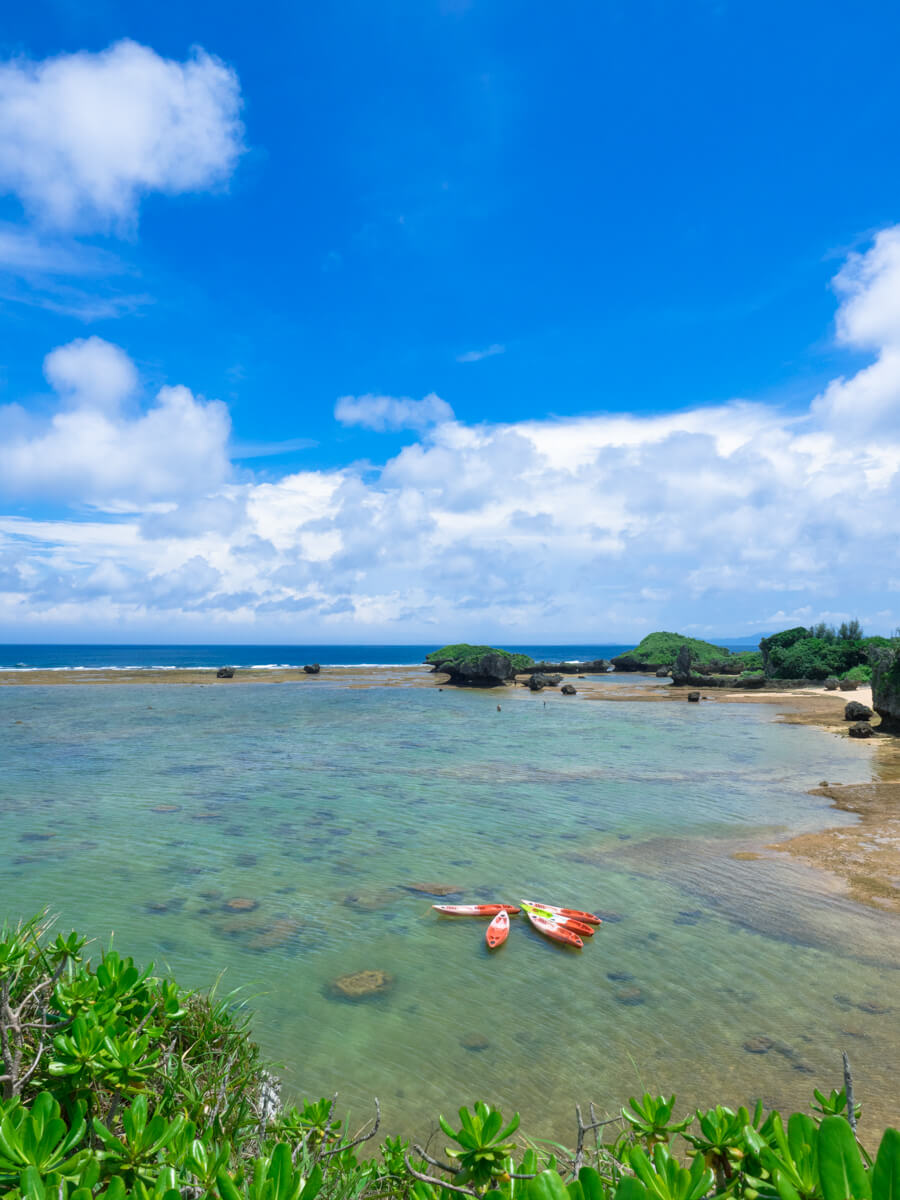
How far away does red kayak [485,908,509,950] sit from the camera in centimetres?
913

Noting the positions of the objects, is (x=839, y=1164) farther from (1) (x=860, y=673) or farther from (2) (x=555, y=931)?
(1) (x=860, y=673)

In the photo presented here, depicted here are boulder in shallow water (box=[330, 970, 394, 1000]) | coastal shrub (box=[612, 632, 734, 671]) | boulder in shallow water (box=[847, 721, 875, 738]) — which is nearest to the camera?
boulder in shallow water (box=[330, 970, 394, 1000])

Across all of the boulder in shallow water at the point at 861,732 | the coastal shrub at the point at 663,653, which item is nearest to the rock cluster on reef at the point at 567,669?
the coastal shrub at the point at 663,653

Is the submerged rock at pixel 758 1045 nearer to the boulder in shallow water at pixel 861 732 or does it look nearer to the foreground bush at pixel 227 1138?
the foreground bush at pixel 227 1138

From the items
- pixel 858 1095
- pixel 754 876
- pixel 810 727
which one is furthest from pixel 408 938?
pixel 810 727

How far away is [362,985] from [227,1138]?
184 inches

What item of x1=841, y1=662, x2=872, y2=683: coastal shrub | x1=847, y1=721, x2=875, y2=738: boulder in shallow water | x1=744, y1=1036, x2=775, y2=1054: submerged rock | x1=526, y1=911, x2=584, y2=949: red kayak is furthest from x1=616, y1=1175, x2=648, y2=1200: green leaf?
x1=841, y1=662, x2=872, y2=683: coastal shrub

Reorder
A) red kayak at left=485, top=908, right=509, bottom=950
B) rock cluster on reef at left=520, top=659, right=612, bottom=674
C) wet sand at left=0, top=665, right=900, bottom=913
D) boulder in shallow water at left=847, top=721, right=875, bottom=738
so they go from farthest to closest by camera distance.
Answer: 1. rock cluster on reef at left=520, top=659, right=612, bottom=674
2. boulder in shallow water at left=847, top=721, right=875, bottom=738
3. wet sand at left=0, top=665, right=900, bottom=913
4. red kayak at left=485, top=908, right=509, bottom=950

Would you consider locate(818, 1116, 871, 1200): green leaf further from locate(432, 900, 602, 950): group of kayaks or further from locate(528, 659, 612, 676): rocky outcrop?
locate(528, 659, 612, 676): rocky outcrop

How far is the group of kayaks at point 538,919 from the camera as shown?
30.3 feet

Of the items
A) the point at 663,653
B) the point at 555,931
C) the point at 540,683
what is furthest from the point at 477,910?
the point at 663,653

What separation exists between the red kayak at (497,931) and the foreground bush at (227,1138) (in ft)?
12.5

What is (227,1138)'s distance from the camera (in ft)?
12.2

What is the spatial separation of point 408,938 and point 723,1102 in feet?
15.5
